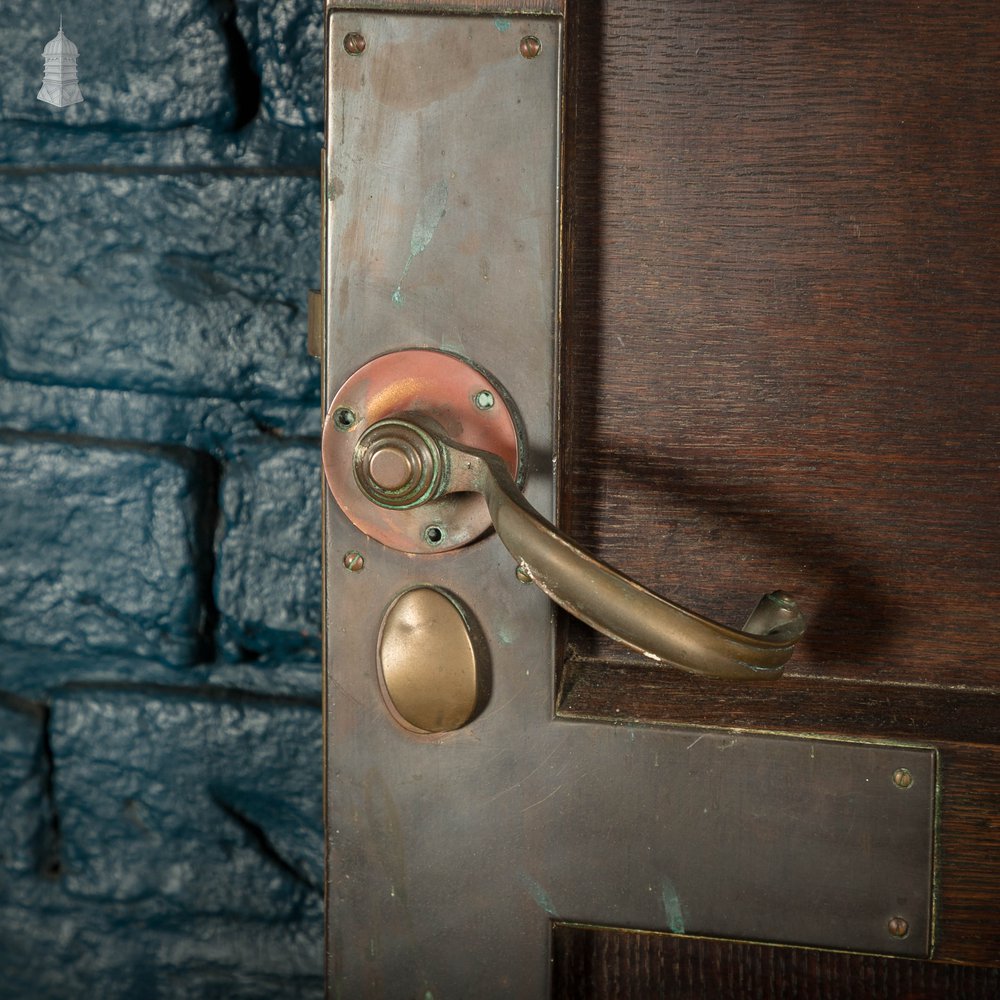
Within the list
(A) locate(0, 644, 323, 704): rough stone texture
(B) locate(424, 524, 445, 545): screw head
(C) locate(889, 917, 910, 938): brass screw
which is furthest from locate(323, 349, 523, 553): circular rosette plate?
(A) locate(0, 644, 323, 704): rough stone texture

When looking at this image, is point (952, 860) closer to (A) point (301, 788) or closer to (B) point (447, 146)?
(B) point (447, 146)

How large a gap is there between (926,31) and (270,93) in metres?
0.46

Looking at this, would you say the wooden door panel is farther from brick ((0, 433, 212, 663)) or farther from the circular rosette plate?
brick ((0, 433, 212, 663))

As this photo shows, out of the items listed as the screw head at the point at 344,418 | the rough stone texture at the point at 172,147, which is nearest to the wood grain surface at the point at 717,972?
the screw head at the point at 344,418

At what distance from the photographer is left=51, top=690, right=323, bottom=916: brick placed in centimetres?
87

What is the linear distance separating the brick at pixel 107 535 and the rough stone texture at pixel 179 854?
70 mm

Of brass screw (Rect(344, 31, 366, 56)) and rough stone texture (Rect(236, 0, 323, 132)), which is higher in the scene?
rough stone texture (Rect(236, 0, 323, 132))

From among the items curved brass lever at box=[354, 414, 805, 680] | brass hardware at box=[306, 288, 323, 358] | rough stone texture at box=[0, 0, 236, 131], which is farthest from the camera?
rough stone texture at box=[0, 0, 236, 131]

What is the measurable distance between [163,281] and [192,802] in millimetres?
389

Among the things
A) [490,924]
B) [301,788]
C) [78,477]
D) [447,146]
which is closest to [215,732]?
[301,788]

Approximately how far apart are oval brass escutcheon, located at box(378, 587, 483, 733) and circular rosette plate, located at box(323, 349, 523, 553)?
1.1 inches

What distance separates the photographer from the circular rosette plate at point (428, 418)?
0.52 m

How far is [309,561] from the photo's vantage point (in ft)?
2.76

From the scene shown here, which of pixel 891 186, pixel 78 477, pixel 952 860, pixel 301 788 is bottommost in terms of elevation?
pixel 301 788
